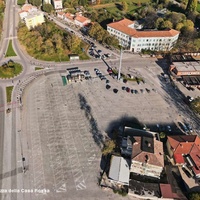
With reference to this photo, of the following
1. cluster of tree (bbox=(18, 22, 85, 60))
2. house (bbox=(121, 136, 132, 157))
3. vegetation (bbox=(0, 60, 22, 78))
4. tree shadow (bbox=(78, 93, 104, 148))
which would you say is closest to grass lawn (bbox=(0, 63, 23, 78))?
vegetation (bbox=(0, 60, 22, 78))

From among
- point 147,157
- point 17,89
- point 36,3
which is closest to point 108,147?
point 147,157

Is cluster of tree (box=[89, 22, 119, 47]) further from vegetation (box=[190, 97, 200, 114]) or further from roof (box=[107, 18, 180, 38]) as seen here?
vegetation (box=[190, 97, 200, 114])

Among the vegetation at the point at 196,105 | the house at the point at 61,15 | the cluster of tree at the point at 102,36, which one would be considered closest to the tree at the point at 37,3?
the house at the point at 61,15

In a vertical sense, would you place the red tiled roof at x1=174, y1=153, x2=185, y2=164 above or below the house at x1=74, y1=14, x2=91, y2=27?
below

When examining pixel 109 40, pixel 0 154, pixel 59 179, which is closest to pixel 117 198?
pixel 59 179

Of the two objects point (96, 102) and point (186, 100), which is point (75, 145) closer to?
point (96, 102)

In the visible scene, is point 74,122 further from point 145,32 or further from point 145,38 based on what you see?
point 145,32

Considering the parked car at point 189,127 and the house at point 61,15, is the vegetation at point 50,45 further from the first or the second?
the parked car at point 189,127
